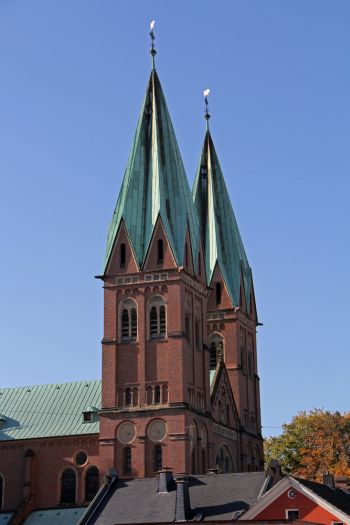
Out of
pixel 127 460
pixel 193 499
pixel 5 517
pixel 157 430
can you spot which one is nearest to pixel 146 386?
pixel 157 430

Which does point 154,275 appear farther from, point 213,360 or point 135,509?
point 135,509

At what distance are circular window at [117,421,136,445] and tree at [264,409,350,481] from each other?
32.3 m

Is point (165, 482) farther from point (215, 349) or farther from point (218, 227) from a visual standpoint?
point (218, 227)

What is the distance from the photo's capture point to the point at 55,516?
94250 millimetres

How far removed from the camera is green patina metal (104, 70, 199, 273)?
96250mm

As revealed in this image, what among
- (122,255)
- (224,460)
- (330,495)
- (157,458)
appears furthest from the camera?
(224,460)

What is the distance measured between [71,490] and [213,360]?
67.9ft

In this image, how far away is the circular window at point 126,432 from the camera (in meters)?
90.9

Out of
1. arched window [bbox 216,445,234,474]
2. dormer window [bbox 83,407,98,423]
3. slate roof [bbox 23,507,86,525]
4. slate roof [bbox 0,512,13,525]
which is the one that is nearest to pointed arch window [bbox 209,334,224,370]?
arched window [bbox 216,445,234,474]

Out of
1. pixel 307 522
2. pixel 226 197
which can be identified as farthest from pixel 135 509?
pixel 226 197

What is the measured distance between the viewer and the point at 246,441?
107 m

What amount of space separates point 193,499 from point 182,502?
251cm

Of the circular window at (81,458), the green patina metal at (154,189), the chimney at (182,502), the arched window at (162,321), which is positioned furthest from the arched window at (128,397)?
the chimney at (182,502)

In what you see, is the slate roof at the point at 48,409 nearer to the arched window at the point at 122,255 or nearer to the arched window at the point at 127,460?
the arched window at the point at 127,460
